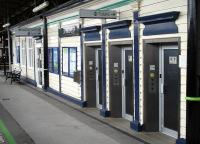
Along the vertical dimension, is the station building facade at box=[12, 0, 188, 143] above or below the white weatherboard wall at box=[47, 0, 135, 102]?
below

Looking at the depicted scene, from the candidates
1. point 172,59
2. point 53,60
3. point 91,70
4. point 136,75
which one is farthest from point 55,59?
point 172,59

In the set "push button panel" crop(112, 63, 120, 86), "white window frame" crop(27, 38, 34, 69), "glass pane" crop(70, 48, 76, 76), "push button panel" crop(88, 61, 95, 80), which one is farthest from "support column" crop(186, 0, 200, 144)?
"white window frame" crop(27, 38, 34, 69)

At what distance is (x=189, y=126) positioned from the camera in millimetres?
5344

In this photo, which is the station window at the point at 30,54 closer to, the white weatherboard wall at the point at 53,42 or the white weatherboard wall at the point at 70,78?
the white weatherboard wall at the point at 53,42

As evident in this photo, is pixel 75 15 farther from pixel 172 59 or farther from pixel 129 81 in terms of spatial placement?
pixel 172 59

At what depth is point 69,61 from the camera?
15.0 meters

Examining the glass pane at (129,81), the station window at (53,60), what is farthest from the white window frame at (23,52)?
the glass pane at (129,81)

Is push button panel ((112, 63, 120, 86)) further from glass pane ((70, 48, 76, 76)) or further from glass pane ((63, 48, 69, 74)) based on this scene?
glass pane ((63, 48, 69, 74))

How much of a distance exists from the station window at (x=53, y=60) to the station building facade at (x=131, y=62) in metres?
0.22

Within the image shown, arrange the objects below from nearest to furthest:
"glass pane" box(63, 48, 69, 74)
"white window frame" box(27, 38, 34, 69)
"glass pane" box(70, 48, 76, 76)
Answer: "glass pane" box(70, 48, 76, 76) → "glass pane" box(63, 48, 69, 74) → "white window frame" box(27, 38, 34, 69)

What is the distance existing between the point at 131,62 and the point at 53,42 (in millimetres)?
7675

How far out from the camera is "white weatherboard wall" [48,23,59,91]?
16.9 m

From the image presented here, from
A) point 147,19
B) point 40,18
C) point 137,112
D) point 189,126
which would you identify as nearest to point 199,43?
point 189,126

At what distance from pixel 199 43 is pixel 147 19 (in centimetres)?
371
